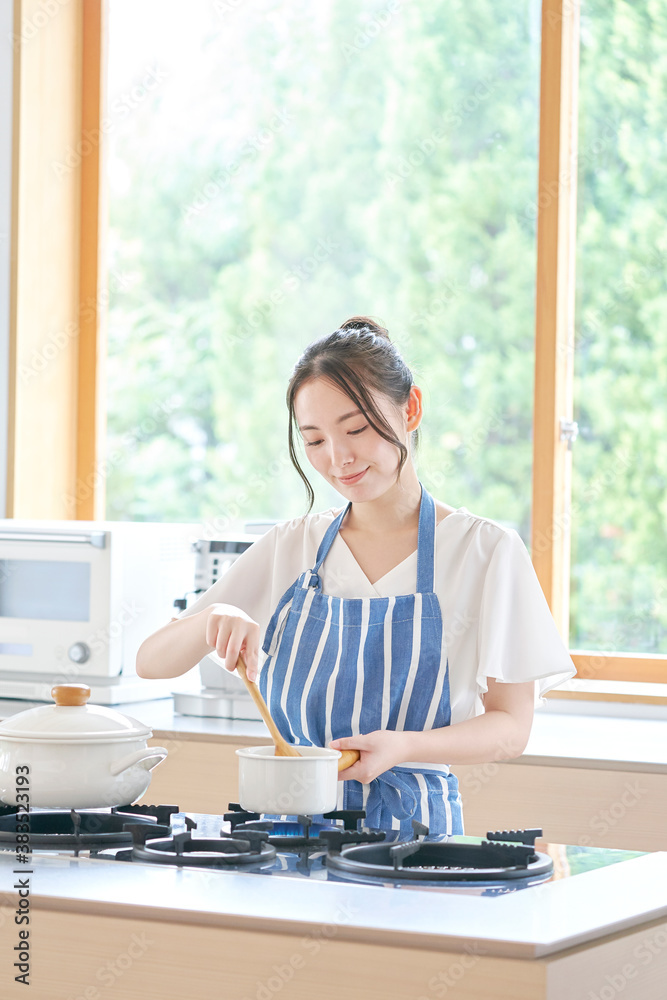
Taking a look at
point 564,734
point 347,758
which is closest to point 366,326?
point 347,758

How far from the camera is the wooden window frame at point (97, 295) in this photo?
279 centimetres

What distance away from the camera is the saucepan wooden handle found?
122 centimetres

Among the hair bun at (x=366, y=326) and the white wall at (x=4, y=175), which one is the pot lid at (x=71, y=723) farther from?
the white wall at (x=4, y=175)

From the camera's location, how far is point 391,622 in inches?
59.3

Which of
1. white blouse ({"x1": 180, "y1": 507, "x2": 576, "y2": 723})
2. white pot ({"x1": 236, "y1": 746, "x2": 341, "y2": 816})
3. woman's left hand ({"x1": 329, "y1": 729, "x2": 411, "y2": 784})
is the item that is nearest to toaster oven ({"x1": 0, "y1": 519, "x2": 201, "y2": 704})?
white blouse ({"x1": 180, "y1": 507, "x2": 576, "y2": 723})

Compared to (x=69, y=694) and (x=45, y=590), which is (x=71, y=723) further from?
(x=45, y=590)

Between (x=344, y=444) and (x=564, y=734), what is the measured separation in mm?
1055

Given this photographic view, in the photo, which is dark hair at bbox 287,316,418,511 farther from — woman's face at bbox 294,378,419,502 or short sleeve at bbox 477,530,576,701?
short sleeve at bbox 477,530,576,701

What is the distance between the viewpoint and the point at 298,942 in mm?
857

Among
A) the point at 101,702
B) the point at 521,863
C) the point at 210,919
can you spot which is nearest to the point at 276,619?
the point at 521,863

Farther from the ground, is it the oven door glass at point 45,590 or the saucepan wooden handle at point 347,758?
the oven door glass at point 45,590

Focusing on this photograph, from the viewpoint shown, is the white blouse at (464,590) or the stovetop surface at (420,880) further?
the white blouse at (464,590)

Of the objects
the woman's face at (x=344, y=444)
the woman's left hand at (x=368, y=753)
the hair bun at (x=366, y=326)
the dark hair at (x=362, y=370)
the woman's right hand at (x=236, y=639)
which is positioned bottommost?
the woman's left hand at (x=368, y=753)

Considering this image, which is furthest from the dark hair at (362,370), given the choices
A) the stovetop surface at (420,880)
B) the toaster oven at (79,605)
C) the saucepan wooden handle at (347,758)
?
the toaster oven at (79,605)
